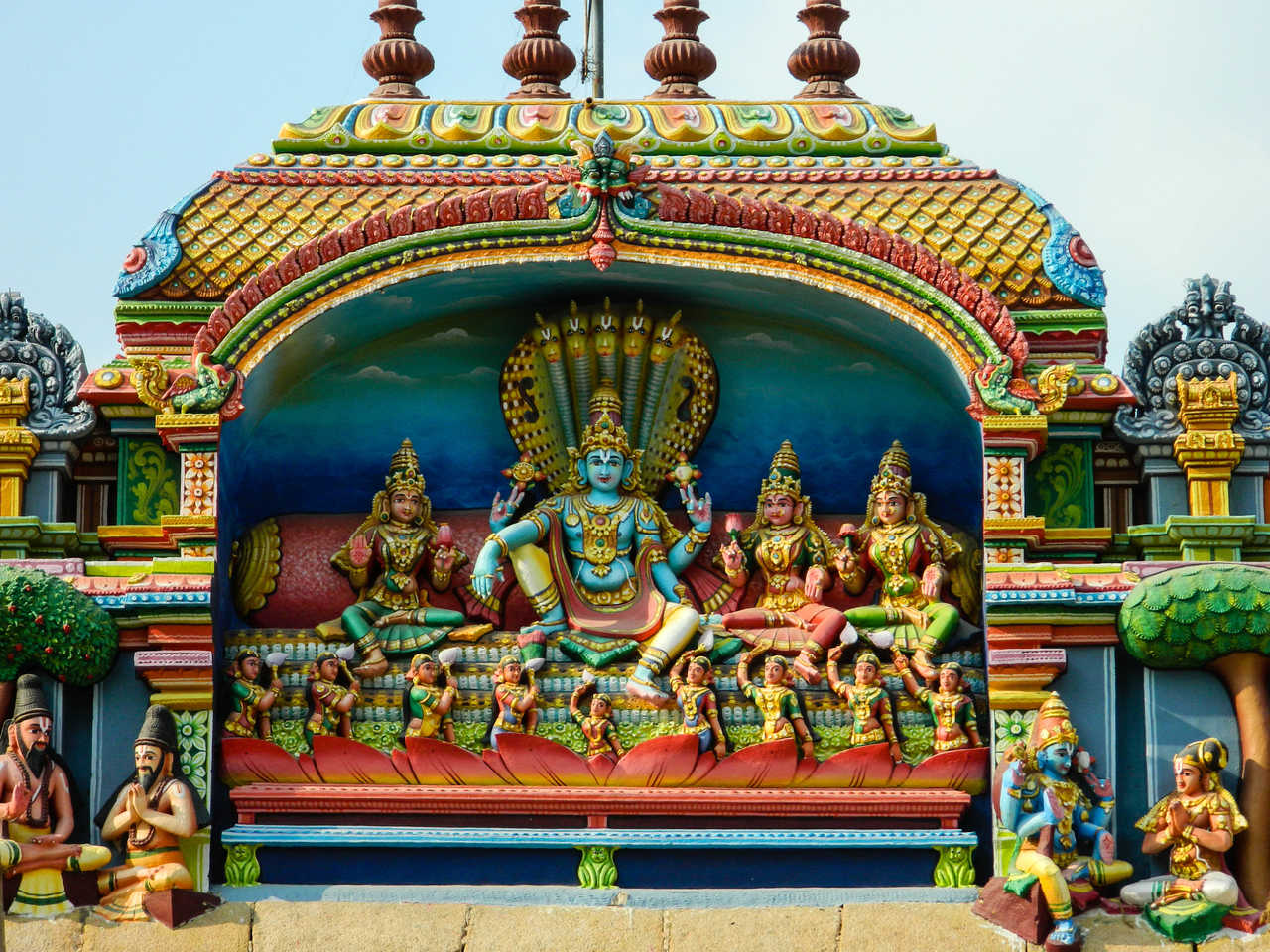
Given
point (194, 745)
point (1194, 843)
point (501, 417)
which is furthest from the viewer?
point (501, 417)

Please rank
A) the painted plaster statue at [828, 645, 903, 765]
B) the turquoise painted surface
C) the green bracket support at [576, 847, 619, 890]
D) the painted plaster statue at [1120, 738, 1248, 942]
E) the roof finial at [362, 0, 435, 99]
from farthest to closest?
1. the roof finial at [362, 0, 435, 99]
2. the turquoise painted surface
3. the painted plaster statue at [828, 645, 903, 765]
4. the green bracket support at [576, 847, 619, 890]
5. the painted plaster statue at [1120, 738, 1248, 942]

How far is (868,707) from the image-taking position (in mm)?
15070

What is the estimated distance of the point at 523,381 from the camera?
53.3 ft

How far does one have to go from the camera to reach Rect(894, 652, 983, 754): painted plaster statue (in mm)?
15094

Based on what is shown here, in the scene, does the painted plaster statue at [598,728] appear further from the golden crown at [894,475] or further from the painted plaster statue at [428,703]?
the golden crown at [894,475]

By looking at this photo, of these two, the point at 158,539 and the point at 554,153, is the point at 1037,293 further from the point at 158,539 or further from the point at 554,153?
the point at 158,539

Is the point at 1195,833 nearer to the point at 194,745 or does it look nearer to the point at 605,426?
the point at 605,426

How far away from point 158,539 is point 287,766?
1.39 m

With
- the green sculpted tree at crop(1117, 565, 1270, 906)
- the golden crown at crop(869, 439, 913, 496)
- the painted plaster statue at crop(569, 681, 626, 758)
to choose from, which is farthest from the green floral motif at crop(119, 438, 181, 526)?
the green sculpted tree at crop(1117, 565, 1270, 906)

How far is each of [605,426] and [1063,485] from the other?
242cm

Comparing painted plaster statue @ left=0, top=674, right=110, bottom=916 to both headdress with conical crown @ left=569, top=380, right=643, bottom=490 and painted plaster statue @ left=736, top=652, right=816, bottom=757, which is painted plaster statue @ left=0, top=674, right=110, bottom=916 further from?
painted plaster statue @ left=736, top=652, right=816, bottom=757

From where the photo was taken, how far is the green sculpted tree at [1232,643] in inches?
574

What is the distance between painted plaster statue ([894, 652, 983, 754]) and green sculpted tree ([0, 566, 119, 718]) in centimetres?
403

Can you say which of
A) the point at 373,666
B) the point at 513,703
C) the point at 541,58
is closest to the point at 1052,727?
the point at 513,703
